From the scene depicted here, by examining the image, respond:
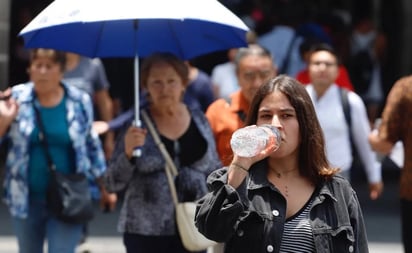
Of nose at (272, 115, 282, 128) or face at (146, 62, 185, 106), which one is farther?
face at (146, 62, 185, 106)

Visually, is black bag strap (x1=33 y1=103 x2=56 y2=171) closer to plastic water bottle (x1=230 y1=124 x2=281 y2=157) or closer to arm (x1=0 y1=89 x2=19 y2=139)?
arm (x1=0 y1=89 x2=19 y2=139)

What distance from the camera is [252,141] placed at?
429 centimetres

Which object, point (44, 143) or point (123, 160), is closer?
point (123, 160)

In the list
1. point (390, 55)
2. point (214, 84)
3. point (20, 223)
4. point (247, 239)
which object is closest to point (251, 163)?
point (247, 239)

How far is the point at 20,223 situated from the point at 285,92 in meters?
3.06

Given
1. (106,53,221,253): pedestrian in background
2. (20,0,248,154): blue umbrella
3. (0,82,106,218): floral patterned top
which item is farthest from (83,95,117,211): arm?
(106,53,221,253): pedestrian in background

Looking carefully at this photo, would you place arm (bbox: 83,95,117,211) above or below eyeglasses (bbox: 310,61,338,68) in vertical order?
below

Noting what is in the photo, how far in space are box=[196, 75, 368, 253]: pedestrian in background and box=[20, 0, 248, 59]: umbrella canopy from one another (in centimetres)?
162

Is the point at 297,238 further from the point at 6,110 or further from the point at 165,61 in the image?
the point at 6,110

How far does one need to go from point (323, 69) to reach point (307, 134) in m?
3.55

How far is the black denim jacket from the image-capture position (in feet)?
14.4

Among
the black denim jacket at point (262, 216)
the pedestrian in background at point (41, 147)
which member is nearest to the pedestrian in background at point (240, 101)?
the pedestrian in background at point (41, 147)

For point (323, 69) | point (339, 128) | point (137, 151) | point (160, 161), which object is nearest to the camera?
point (137, 151)

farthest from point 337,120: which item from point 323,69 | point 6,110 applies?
point 6,110
